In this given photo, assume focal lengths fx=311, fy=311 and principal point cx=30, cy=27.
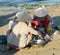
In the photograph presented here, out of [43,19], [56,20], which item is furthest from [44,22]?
[56,20]

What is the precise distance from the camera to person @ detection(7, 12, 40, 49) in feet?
32.6

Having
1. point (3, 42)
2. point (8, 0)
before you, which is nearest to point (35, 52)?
point (3, 42)

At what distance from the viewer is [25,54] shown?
31.8 feet

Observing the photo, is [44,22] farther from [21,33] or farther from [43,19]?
[21,33]

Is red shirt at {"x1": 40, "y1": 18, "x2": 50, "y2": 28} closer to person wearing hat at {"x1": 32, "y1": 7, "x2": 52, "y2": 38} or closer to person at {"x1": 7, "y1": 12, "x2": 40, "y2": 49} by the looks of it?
person wearing hat at {"x1": 32, "y1": 7, "x2": 52, "y2": 38}

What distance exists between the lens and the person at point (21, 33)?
32.6 ft

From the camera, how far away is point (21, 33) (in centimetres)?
1012

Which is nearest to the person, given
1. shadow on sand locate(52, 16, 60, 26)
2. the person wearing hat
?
the person wearing hat

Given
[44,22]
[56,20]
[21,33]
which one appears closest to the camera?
[21,33]

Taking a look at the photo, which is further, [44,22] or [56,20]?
[56,20]

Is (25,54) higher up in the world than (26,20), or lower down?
lower down

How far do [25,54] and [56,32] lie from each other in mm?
2717

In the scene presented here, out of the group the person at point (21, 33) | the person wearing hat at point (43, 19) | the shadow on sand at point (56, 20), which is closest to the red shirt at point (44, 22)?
the person wearing hat at point (43, 19)

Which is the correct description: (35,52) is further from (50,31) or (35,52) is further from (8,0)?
(8,0)
